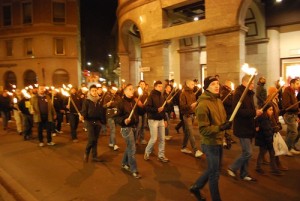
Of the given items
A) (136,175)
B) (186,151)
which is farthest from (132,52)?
(136,175)

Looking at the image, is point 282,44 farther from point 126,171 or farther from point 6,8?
point 6,8

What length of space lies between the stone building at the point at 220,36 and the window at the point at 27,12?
73.0 feet

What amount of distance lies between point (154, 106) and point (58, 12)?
115 feet

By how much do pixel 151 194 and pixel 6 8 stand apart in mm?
40419

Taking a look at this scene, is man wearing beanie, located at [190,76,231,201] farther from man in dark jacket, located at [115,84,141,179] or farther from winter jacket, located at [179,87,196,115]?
winter jacket, located at [179,87,196,115]

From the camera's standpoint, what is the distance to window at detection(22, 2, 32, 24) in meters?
38.2

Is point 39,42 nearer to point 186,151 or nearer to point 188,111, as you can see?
point 186,151

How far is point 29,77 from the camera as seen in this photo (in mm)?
38125

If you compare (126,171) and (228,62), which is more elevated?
(228,62)

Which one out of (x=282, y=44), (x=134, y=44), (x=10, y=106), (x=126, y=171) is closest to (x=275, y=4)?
(x=282, y=44)

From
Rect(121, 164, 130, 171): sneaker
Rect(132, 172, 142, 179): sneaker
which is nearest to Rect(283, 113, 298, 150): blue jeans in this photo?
Rect(132, 172, 142, 179): sneaker

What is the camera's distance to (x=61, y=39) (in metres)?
38.2

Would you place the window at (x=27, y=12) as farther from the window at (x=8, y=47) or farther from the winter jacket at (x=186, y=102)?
the winter jacket at (x=186, y=102)

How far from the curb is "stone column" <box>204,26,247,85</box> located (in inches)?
385
